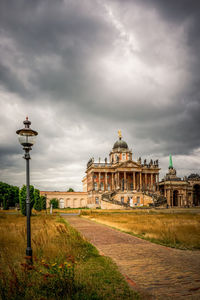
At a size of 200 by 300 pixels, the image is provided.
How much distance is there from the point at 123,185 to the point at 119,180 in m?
2.20

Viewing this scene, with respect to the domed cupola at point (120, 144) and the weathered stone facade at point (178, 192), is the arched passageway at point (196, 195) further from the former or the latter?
the domed cupola at point (120, 144)

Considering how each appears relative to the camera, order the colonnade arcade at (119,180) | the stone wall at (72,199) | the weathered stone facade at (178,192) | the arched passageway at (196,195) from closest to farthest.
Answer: the colonnade arcade at (119,180) → the stone wall at (72,199) → the weathered stone facade at (178,192) → the arched passageway at (196,195)

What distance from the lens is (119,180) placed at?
242ft

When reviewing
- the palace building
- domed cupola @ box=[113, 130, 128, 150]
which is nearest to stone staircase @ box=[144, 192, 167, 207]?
the palace building

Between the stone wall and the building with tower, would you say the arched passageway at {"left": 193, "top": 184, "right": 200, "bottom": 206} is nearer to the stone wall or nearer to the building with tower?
the building with tower

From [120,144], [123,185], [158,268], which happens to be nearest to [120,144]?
[120,144]

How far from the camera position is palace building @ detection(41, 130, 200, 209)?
6331 centimetres

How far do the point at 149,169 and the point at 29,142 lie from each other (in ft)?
236

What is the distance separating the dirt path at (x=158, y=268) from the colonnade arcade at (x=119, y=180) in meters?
61.4

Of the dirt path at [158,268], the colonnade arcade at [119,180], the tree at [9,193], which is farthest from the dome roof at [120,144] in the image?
the dirt path at [158,268]

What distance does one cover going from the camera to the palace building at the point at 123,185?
6331cm

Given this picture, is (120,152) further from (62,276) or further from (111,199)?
(62,276)

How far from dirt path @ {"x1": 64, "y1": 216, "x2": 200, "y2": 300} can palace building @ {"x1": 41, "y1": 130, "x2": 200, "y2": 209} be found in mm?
46962

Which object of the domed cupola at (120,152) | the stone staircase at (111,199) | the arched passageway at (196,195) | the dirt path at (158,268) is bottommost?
the arched passageway at (196,195)
